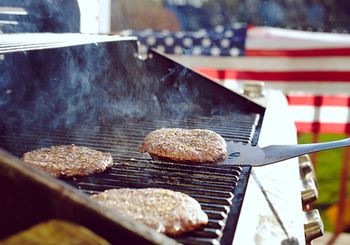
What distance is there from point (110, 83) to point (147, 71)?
265mm

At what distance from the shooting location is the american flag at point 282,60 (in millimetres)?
6117

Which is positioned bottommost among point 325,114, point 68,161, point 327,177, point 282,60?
point 327,177

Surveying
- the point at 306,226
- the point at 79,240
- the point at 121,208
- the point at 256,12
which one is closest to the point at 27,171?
the point at 79,240

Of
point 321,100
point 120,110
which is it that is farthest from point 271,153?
point 321,100

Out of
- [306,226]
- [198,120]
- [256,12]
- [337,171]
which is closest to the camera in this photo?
[306,226]

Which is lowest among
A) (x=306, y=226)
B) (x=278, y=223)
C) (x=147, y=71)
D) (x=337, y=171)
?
(x=337, y=171)

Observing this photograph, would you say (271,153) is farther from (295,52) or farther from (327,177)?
(327,177)

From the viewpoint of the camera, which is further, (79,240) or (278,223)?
(278,223)

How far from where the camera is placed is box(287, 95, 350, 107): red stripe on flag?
5.24 metres

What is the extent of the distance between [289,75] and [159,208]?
533 cm

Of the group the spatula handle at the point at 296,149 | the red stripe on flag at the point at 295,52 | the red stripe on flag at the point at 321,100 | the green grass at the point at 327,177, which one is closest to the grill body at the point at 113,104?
the spatula handle at the point at 296,149

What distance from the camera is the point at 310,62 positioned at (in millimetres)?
6574

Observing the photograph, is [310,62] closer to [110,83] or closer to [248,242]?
[110,83]

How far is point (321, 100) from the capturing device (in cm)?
526
